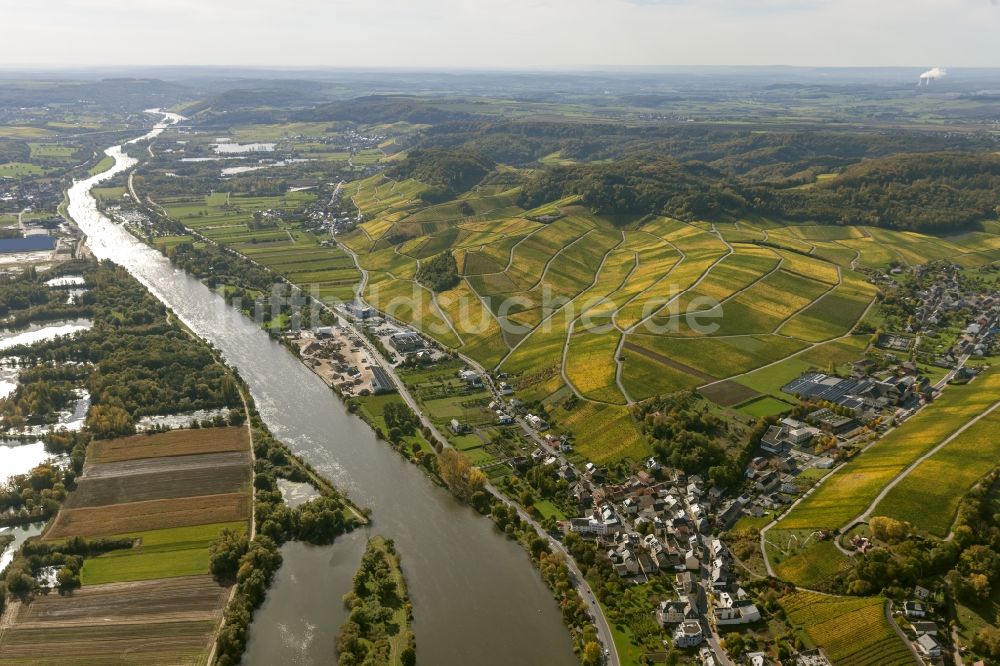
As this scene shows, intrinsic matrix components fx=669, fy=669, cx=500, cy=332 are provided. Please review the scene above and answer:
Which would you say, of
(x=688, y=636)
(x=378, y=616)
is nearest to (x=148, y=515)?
(x=378, y=616)

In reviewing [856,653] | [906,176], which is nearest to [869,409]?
[856,653]

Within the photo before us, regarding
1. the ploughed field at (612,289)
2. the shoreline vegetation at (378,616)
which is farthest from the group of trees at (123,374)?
the shoreline vegetation at (378,616)

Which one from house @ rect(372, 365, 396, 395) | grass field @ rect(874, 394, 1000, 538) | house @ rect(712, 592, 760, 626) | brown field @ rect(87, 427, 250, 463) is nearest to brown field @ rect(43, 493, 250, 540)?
brown field @ rect(87, 427, 250, 463)

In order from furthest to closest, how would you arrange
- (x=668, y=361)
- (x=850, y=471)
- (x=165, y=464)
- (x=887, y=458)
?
(x=668, y=361) < (x=165, y=464) < (x=887, y=458) < (x=850, y=471)

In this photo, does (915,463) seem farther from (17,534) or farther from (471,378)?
(17,534)

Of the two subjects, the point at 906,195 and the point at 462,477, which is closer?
the point at 462,477

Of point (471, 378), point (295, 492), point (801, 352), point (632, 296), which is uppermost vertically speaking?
point (632, 296)

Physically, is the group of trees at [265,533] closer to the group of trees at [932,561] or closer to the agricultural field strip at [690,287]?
the group of trees at [932,561]
